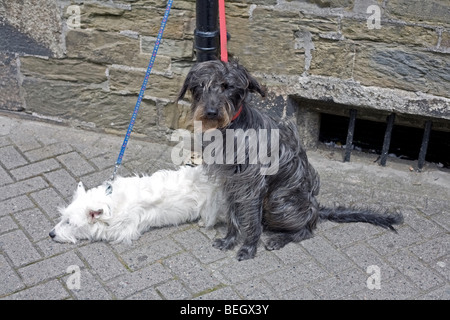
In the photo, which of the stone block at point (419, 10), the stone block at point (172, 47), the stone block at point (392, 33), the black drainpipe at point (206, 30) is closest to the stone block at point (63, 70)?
the stone block at point (172, 47)

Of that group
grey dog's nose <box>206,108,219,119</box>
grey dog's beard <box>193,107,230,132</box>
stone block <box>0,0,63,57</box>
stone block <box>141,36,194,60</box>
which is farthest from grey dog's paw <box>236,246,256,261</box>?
stone block <box>0,0,63,57</box>

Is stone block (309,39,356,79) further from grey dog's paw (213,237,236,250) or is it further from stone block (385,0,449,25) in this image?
grey dog's paw (213,237,236,250)

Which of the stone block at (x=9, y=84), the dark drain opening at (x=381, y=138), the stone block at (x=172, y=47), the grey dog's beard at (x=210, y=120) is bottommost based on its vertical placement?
the dark drain opening at (x=381, y=138)

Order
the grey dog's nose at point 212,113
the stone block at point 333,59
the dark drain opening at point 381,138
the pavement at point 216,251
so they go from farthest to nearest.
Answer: the dark drain opening at point 381,138, the stone block at point 333,59, the pavement at point 216,251, the grey dog's nose at point 212,113

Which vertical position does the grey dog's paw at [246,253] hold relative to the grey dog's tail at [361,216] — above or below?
below

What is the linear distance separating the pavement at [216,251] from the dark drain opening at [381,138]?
19cm

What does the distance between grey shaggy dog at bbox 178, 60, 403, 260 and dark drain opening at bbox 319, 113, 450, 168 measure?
3.40ft

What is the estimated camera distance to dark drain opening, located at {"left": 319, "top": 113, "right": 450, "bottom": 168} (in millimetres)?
5437

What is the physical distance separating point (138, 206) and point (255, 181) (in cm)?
92

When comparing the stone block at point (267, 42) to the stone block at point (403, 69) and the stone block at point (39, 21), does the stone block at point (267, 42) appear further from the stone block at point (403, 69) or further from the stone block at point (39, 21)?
the stone block at point (39, 21)

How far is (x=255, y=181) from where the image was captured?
4238 mm

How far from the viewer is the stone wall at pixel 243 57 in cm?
469

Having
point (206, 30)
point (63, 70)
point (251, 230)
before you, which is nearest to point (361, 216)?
point (251, 230)
